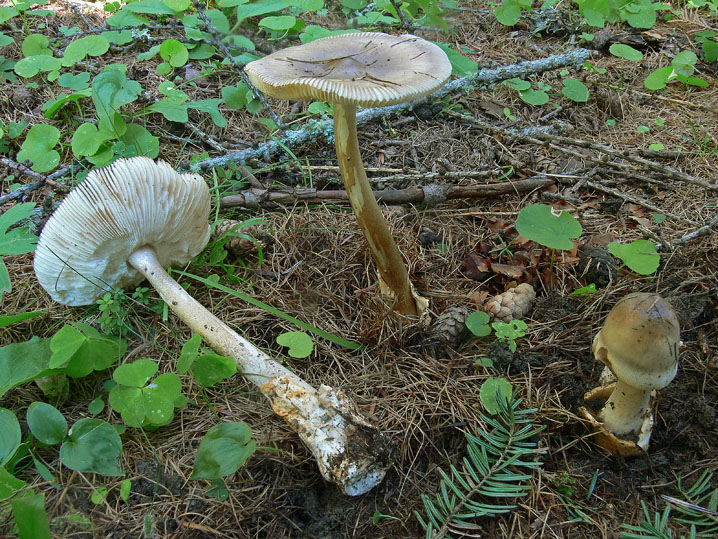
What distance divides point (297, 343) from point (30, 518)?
3.38 ft

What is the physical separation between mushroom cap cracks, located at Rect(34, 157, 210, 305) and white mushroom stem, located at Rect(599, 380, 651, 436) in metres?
1.98

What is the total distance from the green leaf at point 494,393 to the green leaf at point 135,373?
1291mm

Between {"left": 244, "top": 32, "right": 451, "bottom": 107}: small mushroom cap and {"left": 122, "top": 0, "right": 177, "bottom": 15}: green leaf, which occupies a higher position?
{"left": 122, "top": 0, "right": 177, "bottom": 15}: green leaf

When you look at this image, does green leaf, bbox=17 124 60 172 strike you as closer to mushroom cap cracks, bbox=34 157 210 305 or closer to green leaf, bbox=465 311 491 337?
mushroom cap cracks, bbox=34 157 210 305

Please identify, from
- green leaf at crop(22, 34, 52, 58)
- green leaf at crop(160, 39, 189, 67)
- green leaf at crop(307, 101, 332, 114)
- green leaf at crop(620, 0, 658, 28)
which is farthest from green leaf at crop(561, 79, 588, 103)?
green leaf at crop(22, 34, 52, 58)

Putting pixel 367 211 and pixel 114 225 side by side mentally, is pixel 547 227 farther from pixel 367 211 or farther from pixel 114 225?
pixel 114 225

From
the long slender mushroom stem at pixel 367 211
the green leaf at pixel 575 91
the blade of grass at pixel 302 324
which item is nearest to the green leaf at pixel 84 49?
the blade of grass at pixel 302 324

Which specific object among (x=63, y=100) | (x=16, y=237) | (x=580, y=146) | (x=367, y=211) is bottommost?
(x=580, y=146)

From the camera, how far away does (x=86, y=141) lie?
2865 millimetres

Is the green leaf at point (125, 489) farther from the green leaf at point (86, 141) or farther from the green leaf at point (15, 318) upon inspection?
the green leaf at point (86, 141)

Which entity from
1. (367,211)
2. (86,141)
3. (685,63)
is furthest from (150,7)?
(685,63)

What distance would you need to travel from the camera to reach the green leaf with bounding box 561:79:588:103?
11.5ft

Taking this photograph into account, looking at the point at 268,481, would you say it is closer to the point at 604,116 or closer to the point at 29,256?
the point at 29,256

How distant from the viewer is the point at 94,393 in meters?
2.07
